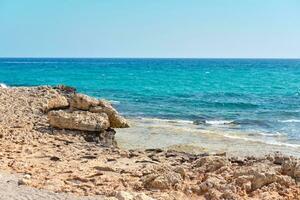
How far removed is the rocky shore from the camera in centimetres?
1041

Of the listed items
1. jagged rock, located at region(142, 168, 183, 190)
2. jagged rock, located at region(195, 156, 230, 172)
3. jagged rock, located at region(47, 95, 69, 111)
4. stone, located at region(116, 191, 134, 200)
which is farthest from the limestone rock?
stone, located at region(116, 191, 134, 200)

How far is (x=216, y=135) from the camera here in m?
20.8

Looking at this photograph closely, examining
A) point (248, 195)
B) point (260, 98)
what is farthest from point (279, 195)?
point (260, 98)

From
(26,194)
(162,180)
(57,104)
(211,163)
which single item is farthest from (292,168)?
(57,104)

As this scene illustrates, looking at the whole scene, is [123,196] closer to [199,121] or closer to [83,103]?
[83,103]

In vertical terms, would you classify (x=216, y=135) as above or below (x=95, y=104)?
below

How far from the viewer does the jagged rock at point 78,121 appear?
1658 centimetres

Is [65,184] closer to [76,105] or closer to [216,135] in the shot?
[76,105]

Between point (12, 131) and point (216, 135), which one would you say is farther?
point (216, 135)

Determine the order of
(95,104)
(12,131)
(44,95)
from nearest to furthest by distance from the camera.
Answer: (12,131), (95,104), (44,95)

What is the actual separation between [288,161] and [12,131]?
8350 millimetres

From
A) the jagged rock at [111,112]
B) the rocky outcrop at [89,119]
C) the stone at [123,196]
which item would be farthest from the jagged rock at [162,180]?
the jagged rock at [111,112]

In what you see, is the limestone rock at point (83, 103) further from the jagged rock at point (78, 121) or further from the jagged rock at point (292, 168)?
the jagged rock at point (292, 168)

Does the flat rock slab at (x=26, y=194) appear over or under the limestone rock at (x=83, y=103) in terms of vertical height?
under
